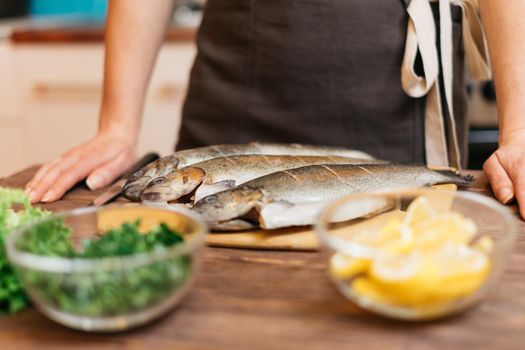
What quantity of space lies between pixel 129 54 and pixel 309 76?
0.37 meters

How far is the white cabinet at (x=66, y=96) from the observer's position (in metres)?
2.34

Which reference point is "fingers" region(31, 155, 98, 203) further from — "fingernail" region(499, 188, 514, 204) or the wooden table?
"fingernail" region(499, 188, 514, 204)

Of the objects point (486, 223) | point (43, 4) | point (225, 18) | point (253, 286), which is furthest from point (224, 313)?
point (43, 4)

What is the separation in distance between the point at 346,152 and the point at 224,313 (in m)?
0.54

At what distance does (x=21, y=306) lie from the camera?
622mm

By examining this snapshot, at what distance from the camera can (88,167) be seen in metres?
1.08

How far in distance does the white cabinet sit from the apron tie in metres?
1.26

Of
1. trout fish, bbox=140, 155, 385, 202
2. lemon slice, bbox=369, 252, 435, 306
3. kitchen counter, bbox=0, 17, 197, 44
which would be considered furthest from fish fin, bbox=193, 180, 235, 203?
kitchen counter, bbox=0, 17, 197, 44

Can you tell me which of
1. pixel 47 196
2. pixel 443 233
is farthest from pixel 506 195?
pixel 47 196

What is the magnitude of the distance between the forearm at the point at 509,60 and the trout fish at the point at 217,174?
24 centimetres

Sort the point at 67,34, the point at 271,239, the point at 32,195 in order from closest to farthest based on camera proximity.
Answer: the point at 271,239 < the point at 32,195 < the point at 67,34

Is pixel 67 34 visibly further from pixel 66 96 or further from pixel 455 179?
pixel 455 179

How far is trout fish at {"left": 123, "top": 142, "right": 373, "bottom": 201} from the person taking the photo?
0.93 meters

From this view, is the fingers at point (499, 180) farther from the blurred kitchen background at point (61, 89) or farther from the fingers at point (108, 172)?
the blurred kitchen background at point (61, 89)
